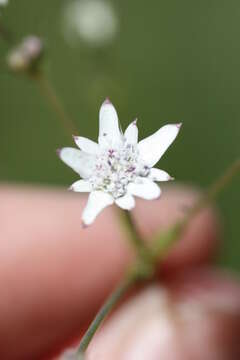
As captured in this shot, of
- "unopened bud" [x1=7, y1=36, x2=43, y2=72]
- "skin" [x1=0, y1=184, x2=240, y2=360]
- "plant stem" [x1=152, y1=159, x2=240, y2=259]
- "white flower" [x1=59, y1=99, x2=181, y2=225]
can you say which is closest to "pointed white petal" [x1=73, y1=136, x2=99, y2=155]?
"white flower" [x1=59, y1=99, x2=181, y2=225]

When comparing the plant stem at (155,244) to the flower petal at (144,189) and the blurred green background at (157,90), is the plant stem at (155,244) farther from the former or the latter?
the blurred green background at (157,90)

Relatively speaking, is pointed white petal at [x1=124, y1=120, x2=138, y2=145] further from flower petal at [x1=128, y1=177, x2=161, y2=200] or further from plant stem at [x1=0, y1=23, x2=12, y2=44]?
plant stem at [x1=0, y1=23, x2=12, y2=44]

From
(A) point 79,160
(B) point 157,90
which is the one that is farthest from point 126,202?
(B) point 157,90

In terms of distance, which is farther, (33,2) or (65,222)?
(33,2)

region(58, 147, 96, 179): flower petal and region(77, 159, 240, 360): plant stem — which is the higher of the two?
region(58, 147, 96, 179): flower petal

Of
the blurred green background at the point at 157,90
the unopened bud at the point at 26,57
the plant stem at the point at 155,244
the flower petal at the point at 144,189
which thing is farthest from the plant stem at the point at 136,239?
the blurred green background at the point at 157,90

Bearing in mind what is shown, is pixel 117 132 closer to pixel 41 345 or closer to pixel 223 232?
pixel 41 345

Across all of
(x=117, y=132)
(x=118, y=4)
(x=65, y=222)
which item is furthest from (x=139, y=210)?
(x=118, y=4)
